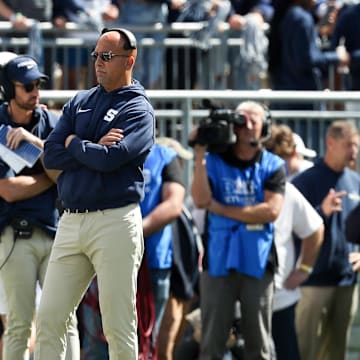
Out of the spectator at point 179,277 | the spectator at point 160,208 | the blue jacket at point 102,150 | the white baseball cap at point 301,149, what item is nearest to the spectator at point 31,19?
the white baseball cap at point 301,149

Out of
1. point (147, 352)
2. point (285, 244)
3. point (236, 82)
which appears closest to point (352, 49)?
point (236, 82)

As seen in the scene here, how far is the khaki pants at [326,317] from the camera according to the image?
10.2 m

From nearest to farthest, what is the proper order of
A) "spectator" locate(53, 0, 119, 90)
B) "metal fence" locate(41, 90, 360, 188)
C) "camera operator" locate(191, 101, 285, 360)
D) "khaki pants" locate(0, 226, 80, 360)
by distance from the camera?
"khaki pants" locate(0, 226, 80, 360)
"camera operator" locate(191, 101, 285, 360)
"metal fence" locate(41, 90, 360, 188)
"spectator" locate(53, 0, 119, 90)

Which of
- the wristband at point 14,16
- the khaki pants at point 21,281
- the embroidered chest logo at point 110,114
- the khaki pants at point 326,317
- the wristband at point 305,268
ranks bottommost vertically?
the khaki pants at point 326,317

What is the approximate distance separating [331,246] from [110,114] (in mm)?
3302

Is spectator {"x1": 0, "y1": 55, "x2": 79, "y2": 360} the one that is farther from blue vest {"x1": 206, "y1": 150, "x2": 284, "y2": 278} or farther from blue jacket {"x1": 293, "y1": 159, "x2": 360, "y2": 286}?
blue jacket {"x1": 293, "y1": 159, "x2": 360, "y2": 286}

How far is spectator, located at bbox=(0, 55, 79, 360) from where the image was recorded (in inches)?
325

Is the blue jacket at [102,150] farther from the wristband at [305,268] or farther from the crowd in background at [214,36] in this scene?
the crowd in background at [214,36]

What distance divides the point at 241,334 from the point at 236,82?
14.0 ft

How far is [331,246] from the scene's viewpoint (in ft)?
33.4

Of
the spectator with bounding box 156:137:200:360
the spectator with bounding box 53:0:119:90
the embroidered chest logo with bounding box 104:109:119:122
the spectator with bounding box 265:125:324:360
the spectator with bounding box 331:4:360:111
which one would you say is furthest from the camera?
the spectator with bounding box 331:4:360:111

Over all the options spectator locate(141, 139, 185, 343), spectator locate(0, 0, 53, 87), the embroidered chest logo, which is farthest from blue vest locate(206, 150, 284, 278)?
spectator locate(0, 0, 53, 87)

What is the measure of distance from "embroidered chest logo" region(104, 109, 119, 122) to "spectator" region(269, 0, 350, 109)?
18.4 ft

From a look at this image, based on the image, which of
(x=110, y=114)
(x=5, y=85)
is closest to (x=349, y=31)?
(x=5, y=85)
